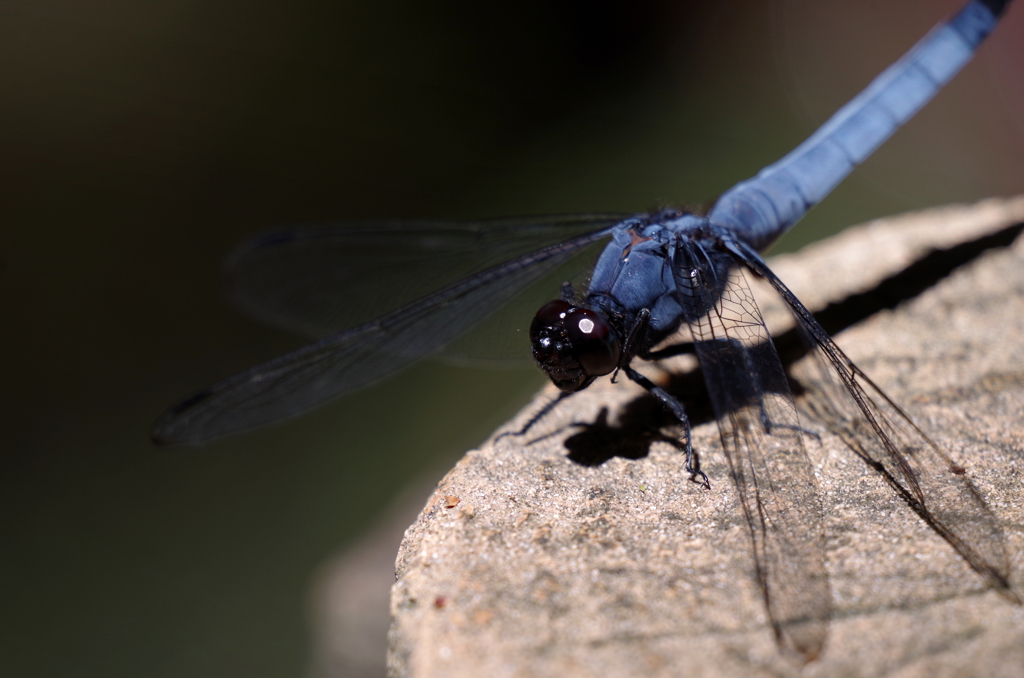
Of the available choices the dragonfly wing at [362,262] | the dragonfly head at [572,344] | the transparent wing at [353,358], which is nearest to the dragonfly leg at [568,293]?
the dragonfly head at [572,344]

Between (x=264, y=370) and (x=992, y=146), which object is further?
(x=992, y=146)

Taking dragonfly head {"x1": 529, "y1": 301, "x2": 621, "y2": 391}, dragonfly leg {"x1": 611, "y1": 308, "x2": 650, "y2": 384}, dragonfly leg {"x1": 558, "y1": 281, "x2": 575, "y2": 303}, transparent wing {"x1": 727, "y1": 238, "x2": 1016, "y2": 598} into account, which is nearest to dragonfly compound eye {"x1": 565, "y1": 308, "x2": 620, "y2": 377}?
dragonfly head {"x1": 529, "y1": 301, "x2": 621, "y2": 391}

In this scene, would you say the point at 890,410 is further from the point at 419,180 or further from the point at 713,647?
the point at 419,180

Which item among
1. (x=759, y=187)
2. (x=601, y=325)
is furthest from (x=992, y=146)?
(x=601, y=325)

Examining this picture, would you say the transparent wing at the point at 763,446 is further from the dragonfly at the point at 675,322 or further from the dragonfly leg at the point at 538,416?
the dragonfly leg at the point at 538,416

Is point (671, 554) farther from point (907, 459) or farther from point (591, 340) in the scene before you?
point (907, 459)

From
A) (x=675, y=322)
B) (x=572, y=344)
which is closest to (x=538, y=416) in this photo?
(x=572, y=344)
